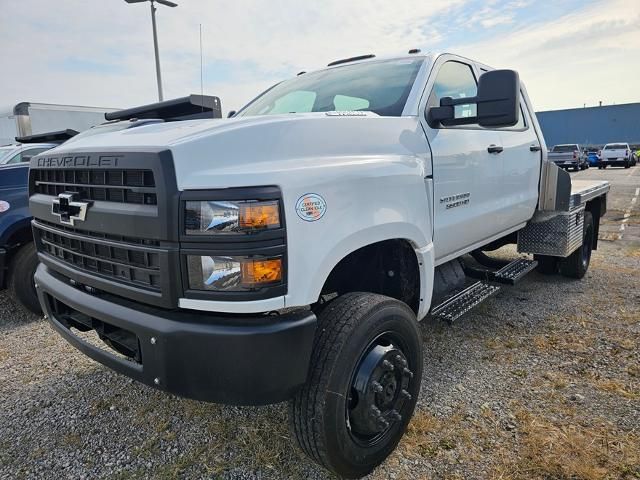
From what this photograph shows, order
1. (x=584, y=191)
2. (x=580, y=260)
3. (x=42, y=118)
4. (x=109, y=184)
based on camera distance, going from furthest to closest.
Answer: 1. (x=42, y=118)
2. (x=580, y=260)
3. (x=584, y=191)
4. (x=109, y=184)

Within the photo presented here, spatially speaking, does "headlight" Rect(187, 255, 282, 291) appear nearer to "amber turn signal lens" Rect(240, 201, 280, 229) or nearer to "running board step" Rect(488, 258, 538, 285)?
"amber turn signal lens" Rect(240, 201, 280, 229)

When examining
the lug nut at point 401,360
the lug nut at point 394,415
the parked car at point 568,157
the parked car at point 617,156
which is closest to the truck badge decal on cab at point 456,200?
the lug nut at point 401,360

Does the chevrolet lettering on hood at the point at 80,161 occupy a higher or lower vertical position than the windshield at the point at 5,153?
lower

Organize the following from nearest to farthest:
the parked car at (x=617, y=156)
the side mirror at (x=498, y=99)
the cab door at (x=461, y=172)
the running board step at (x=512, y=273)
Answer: the side mirror at (x=498, y=99) < the cab door at (x=461, y=172) < the running board step at (x=512, y=273) < the parked car at (x=617, y=156)

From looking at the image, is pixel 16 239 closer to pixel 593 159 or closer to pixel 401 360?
pixel 401 360

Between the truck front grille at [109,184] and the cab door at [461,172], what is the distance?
159 centimetres

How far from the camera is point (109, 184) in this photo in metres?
1.96

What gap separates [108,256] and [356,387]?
122 cm

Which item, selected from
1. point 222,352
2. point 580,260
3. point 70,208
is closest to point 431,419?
point 222,352

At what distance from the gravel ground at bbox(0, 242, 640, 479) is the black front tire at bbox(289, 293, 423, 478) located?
24 centimetres

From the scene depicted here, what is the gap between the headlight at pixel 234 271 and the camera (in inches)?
66.4

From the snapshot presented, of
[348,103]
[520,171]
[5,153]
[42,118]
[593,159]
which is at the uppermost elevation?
[42,118]

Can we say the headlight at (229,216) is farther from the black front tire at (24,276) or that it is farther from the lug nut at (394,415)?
the black front tire at (24,276)

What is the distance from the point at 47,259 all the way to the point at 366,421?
187 cm
